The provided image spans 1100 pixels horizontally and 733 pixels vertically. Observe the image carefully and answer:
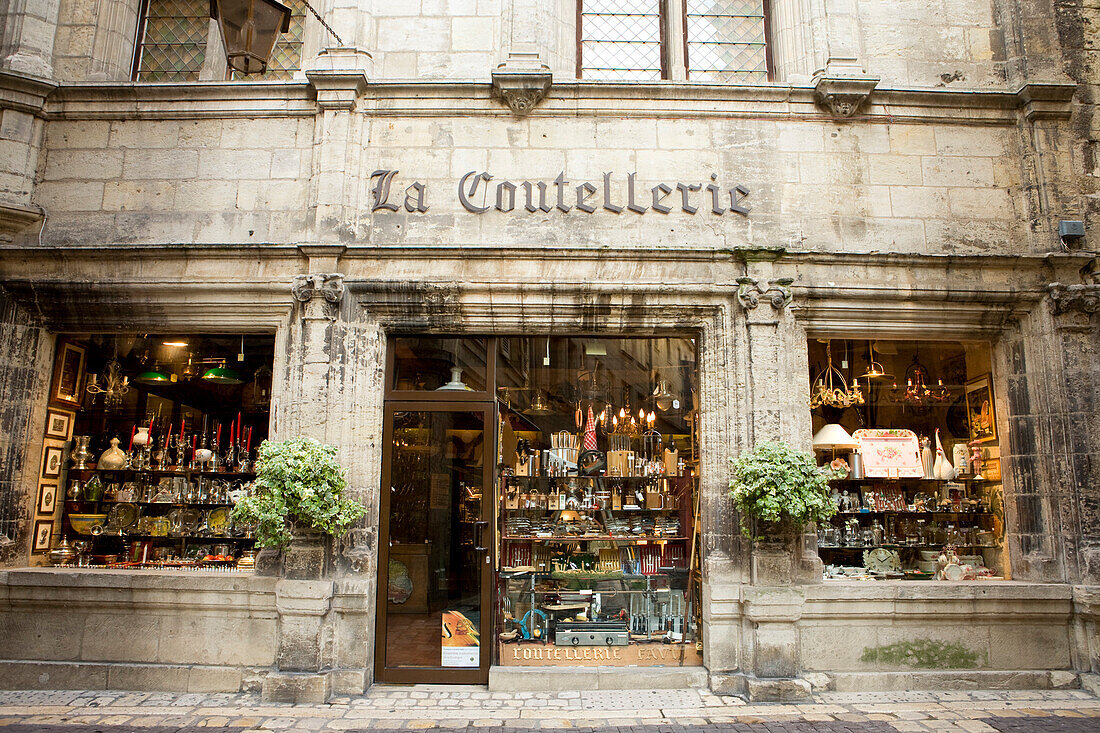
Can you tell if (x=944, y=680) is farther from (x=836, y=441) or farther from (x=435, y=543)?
(x=435, y=543)

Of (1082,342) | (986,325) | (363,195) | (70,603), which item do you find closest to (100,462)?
(70,603)

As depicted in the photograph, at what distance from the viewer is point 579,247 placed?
602 cm

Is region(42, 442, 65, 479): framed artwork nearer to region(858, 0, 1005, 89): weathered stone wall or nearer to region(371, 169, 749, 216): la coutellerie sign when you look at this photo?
region(371, 169, 749, 216): la coutellerie sign

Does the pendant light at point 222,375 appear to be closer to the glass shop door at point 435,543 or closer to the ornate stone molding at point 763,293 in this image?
the glass shop door at point 435,543

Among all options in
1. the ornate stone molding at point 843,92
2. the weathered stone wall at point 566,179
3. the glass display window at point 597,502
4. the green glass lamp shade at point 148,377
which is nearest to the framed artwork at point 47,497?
the green glass lamp shade at point 148,377

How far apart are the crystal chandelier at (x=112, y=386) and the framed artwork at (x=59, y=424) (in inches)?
12.5

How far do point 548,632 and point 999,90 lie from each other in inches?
257

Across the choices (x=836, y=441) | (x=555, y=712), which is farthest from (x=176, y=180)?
(x=836, y=441)

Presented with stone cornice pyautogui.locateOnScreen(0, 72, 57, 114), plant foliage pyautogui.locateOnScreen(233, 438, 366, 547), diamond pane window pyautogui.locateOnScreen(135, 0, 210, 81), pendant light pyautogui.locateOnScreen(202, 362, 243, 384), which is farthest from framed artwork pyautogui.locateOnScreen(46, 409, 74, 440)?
diamond pane window pyautogui.locateOnScreen(135, 0, 210, 81)

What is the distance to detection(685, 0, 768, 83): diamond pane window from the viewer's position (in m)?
7.04

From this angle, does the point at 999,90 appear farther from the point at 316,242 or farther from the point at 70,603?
the point at 70,603

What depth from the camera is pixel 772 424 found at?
5809 millimetres

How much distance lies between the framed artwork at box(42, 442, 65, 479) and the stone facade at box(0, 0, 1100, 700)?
190 mm

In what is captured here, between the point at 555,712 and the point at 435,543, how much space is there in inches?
66.9
